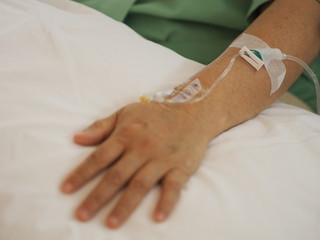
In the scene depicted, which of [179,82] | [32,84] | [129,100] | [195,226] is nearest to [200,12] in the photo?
[179,82]

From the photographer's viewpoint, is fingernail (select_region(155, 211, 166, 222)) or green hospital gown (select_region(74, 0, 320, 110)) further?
green hospital gown (select_region(74, 0, 320, 110))

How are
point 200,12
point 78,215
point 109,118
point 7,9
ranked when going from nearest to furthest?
point 78,215 < point 109,118 < point 7,9 < point 200,12

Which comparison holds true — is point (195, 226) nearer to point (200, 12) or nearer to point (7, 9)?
point (7, 9)

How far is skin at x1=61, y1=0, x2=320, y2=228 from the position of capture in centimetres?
50

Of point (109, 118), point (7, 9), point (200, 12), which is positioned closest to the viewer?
point (109, 118)

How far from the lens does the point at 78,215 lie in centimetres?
47

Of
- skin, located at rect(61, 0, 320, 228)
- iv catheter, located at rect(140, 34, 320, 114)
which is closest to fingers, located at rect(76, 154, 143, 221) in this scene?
skin, located at rect(61, 0, 320, 228)

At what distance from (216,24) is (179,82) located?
0.38m

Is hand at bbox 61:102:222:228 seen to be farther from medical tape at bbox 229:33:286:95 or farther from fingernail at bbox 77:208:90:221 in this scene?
medical tape at bbox 229:33:286:95

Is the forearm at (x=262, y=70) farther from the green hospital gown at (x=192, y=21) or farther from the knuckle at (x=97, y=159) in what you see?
the knuckle at (x=97, y=159)

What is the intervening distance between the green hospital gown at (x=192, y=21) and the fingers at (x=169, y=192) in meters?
0.60

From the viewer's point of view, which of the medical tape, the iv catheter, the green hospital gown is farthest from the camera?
the green hospital gown

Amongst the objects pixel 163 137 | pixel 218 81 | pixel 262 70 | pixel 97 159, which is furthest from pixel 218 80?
pixel 97 159

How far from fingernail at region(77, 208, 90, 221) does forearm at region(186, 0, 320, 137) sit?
0.30 m
